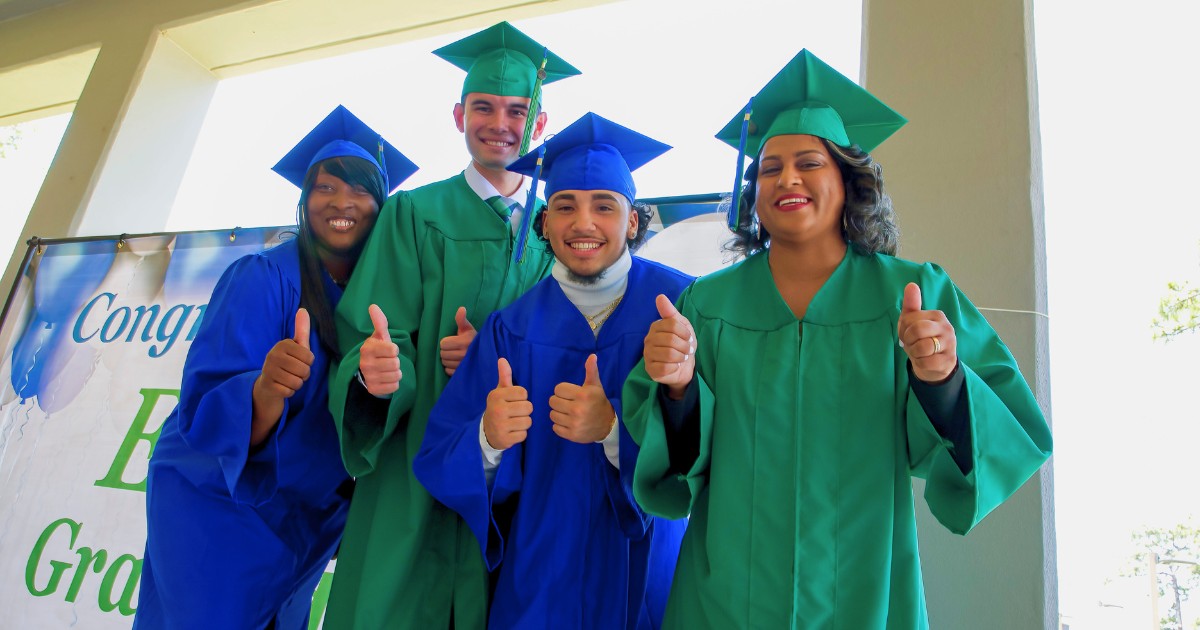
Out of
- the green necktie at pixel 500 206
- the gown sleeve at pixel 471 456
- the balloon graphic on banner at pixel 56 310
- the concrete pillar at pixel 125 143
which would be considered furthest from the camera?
the concrete pillar at pixel 125 143

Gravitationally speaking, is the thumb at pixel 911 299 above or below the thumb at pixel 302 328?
above

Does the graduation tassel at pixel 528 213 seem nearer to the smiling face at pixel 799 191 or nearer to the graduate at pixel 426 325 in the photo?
the graduate at pixel 426 325

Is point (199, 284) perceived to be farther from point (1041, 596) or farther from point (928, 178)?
point (1041, 596)

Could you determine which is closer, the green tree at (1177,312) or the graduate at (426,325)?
the graduate at (426,325)

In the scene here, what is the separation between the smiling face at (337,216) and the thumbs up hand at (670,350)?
3.51 ft

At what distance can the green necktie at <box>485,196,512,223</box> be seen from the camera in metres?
1.96

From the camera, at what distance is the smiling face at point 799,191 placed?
54.8 inches

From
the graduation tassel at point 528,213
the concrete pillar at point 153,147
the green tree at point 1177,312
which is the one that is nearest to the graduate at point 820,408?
the graduation tassel at point 528,213

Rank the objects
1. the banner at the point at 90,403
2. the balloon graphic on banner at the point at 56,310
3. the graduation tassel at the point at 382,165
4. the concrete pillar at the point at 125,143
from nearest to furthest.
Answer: the graduation tassel at the point at 382,165
the banner at the point at 90,403
the balloon graphic on banner at the point at 56,310
the concrete pillar at the point at 125,143

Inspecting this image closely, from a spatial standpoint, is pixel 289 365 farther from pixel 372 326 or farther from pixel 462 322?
pixel 462 322

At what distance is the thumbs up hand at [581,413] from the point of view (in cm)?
137

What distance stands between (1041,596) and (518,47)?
2002mm

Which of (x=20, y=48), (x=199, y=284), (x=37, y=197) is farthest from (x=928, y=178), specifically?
(x=20, y=48)

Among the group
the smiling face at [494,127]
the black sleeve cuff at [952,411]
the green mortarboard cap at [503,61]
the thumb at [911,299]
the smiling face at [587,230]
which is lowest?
the black sleeve cuff at [952,411]
